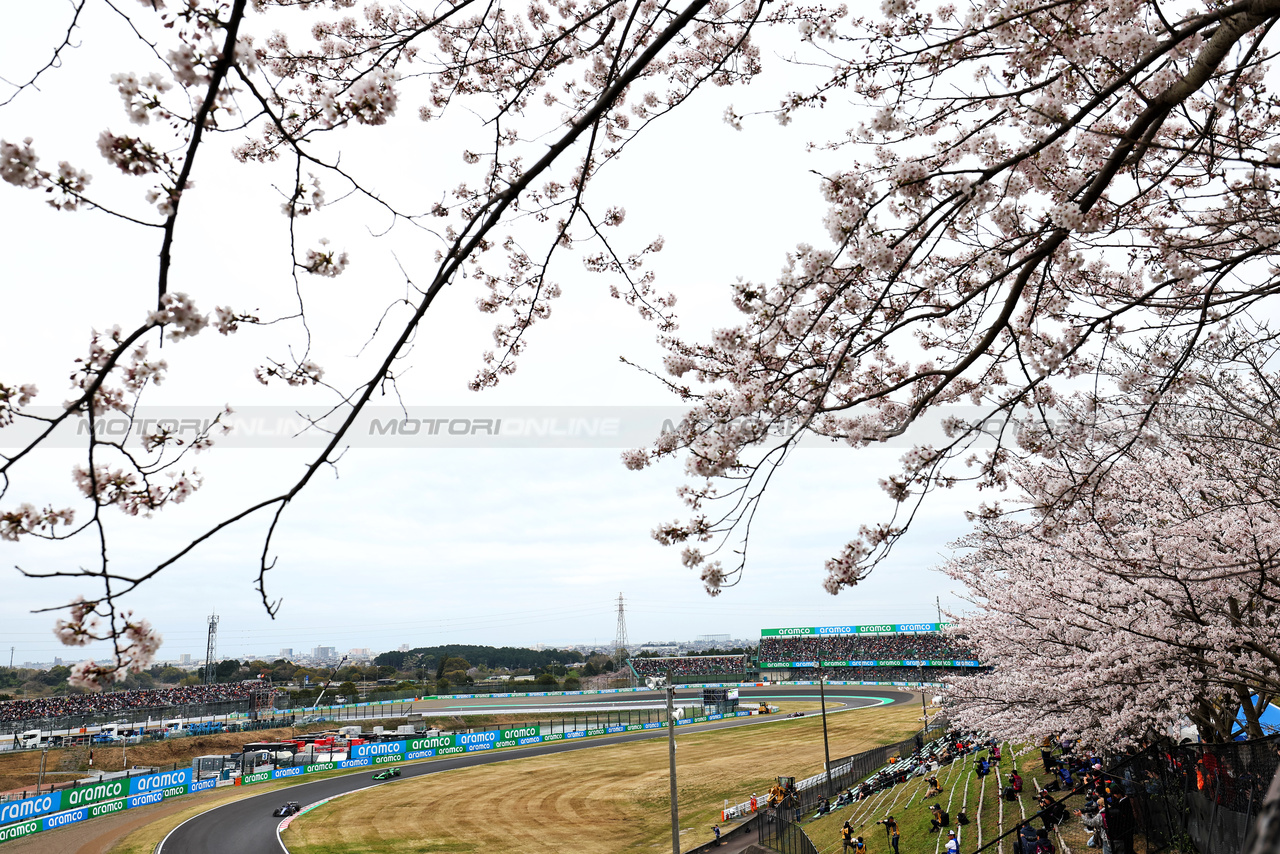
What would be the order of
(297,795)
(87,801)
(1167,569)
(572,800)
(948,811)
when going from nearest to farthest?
(1167,569) → (948,811) → (87,801) → (572,800) → (297,795)

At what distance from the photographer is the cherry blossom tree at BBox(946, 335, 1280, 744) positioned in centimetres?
769

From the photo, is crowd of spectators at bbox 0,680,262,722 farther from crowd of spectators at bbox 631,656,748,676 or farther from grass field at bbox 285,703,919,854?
crowd of spectators at bbox 631,656,748,676

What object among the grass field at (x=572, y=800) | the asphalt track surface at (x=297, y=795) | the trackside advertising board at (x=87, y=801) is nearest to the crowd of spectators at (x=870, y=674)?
the asphalt track surface at (x=297, y=795)

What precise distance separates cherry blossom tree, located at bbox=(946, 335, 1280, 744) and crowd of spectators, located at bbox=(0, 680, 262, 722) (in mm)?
57685

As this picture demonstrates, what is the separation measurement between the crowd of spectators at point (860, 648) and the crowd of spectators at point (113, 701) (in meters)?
62.8

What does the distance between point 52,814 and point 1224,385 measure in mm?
33767

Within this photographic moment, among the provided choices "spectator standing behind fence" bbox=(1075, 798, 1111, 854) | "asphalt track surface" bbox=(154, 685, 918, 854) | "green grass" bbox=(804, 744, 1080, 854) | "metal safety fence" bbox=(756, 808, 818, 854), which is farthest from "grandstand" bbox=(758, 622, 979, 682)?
"spectator standing behind fence" bbox=(1075, 798, 1111, 854)

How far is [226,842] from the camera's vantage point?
2225 centimetres

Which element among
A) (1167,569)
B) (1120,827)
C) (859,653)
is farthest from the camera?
(859,653)

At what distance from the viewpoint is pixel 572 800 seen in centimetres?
2933

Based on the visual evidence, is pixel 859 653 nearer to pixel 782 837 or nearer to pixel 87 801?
pixel 782 837

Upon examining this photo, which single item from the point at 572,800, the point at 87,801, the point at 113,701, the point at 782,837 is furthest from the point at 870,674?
the point at 87,801

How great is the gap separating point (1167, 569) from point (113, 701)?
250ft

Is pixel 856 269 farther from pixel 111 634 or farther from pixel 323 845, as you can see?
pixel 323 845
